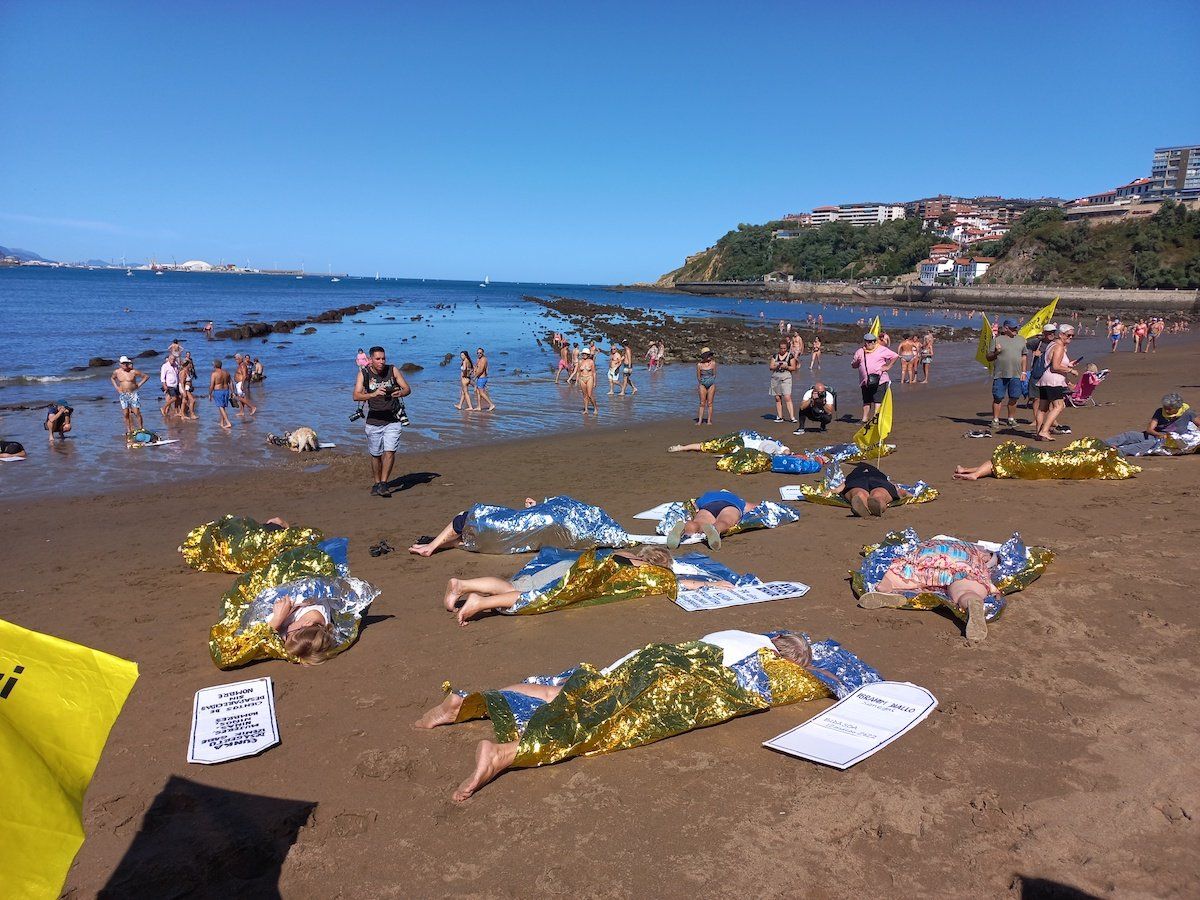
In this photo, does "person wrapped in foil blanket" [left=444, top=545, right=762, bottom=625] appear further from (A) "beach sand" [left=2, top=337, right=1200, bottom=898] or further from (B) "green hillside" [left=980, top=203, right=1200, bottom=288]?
(B) "green hillside" [left=980, top=203, right=1200, bottom=288]

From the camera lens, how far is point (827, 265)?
13200cm

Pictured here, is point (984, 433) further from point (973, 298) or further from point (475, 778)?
point (973, 298)

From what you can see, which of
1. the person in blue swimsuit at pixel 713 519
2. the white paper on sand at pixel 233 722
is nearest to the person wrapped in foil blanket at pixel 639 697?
the white paper on sand at pixel 233 722

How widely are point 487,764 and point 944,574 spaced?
3.76 meters

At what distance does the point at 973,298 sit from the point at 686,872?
9317 cm

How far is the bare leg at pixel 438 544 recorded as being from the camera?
694 centimetres

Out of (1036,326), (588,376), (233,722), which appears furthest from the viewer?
(588,376)

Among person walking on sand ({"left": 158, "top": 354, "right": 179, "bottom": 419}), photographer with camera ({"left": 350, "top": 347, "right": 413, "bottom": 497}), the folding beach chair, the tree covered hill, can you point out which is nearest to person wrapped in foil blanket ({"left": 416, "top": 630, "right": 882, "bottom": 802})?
photographer with camera ({"left": 350, "top": 347, "right": 413, "bottom": 497})

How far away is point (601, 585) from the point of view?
18.2 ft

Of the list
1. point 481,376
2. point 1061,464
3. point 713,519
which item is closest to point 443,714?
point 713,519

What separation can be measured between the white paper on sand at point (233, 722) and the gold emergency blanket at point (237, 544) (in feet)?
6.90

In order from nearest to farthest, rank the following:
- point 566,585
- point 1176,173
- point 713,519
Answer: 1. point 566,585
2. point 713,519
3. point 1176,173

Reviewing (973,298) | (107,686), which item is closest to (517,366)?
(107,686)

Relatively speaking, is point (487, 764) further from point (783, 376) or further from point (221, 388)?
point (221, 388)
